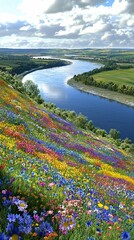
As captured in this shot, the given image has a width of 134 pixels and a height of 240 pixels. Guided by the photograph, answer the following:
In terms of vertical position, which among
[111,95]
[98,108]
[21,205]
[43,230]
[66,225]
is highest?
[21,205]

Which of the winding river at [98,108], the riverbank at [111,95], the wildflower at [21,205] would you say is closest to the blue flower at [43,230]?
the wildflower at [21,205]

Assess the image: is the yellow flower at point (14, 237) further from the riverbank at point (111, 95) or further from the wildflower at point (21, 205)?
the riverbank at point (111, 95)

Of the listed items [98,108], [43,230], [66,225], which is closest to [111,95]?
[98,108]

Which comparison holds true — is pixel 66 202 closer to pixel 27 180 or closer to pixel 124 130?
pixel 27 180

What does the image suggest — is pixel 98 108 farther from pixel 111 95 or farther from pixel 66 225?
pixel 66 225

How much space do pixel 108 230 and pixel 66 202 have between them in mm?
1053

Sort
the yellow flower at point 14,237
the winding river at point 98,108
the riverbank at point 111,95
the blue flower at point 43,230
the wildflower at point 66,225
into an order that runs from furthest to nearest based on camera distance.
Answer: the riverbank at point 111,95
the winding river at point 98,108
the wildflower at point 66,225
the blue flower at point 43,230
the yellow flower at point 14,237

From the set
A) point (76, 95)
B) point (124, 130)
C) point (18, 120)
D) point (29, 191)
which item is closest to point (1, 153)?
point (29, 191)

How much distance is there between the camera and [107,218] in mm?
5211

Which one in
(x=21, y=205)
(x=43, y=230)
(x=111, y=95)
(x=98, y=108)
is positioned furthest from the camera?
(x=111, y=95)

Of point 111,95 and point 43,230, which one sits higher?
point 43,230

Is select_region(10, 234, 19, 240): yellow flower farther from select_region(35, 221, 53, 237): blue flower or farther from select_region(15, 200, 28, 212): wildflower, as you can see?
select_region(15, 200, 28, 212): wildflower

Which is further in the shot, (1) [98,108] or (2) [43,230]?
(1) [98,108]

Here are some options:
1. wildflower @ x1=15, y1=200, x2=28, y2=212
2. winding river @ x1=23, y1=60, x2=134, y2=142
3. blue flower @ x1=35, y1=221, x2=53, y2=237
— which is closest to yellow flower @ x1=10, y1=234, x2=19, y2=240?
blue flower @ x1=35, y1=221, x2=53, y2=237
